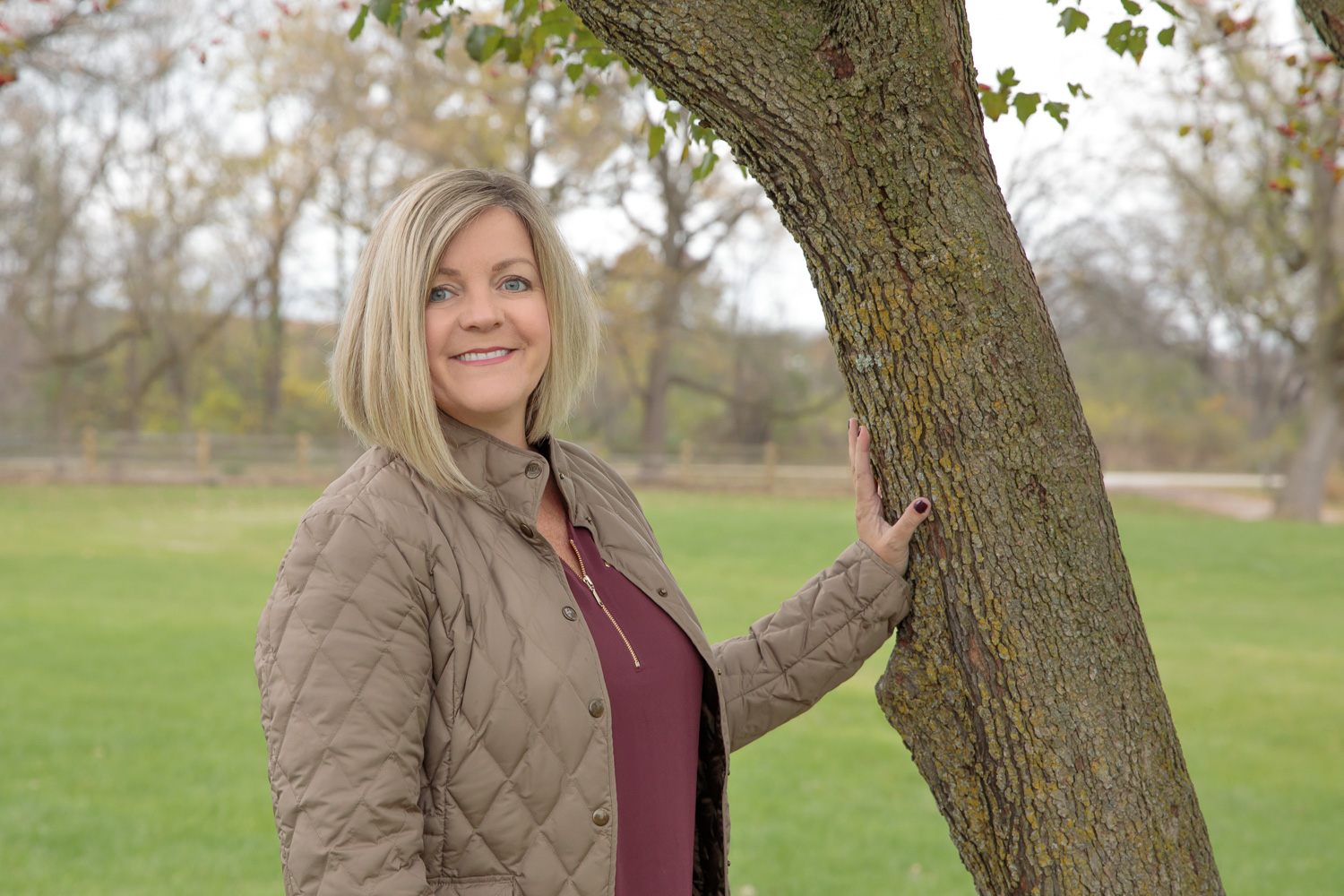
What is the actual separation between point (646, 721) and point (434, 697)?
0.39 m

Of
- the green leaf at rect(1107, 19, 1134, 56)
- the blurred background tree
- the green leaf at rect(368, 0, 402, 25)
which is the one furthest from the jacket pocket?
the blurred background tree

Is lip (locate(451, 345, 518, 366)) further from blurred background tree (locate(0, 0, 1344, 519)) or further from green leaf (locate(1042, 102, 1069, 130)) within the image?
blurred background tree (locate(0, 0, 1344, 519))

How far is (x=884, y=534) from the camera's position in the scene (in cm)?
198

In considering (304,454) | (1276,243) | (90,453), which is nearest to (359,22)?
(1276,243)

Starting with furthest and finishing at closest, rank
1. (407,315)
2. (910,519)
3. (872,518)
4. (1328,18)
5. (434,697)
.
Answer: (1328,18), (872,518), (910,519), (407,315), (434,697)

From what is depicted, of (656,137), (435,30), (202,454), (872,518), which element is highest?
(435,30)

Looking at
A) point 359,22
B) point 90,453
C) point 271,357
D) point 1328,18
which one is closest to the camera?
point 1328,18

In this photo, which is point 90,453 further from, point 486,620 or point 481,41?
point 486,620

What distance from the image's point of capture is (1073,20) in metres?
2.48

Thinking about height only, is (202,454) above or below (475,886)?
below

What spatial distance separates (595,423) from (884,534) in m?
36.7

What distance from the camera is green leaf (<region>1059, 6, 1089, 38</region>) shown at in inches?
97.1

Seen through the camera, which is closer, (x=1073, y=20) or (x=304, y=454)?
(x=1073, y=20)

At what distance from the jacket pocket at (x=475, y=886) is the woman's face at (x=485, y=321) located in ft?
2.48
